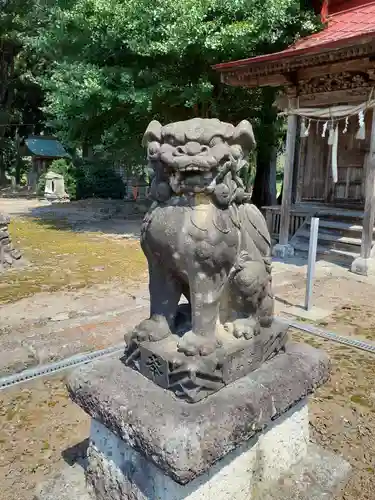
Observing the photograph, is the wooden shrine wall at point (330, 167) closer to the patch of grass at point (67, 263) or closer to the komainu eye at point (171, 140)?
the patch of grass at point (67, 263)

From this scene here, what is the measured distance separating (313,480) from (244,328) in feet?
2.97

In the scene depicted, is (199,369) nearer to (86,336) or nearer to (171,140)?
(171,140)

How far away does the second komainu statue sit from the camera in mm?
1776

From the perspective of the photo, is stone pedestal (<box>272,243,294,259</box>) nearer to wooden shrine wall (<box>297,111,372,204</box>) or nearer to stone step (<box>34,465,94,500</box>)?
wooden shrine wall (<box>297,111,372,204</box>)

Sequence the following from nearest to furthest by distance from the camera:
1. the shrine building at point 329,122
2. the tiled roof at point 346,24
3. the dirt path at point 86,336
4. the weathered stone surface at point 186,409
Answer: the weathered stone surface at point 186,409
the dirt path at point 86,336
the shrine building at point 329,122
the tiled roof at point 346,24

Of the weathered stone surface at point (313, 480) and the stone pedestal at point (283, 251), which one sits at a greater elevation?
the stone pedestal at point (283, 251)

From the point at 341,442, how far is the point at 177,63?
877 cm

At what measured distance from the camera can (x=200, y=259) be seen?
1816 millimetres

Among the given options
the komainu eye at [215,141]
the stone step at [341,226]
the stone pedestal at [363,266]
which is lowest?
the stone pedestal at [363,266]

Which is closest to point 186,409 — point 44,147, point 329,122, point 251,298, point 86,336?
point 251,298

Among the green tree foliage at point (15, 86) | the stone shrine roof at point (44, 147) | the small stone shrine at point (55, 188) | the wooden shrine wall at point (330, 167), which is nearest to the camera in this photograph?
the wooden shrine wall at point (330, 167)

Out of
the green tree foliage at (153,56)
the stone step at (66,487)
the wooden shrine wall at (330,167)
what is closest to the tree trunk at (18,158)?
the green tree foliage at (153,56)

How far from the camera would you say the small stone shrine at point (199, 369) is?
1.72 meters

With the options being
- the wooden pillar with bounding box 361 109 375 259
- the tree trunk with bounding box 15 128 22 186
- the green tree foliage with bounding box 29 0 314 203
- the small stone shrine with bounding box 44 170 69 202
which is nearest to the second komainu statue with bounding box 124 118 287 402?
the wooden pillar with bounding box 361 109 375 259
